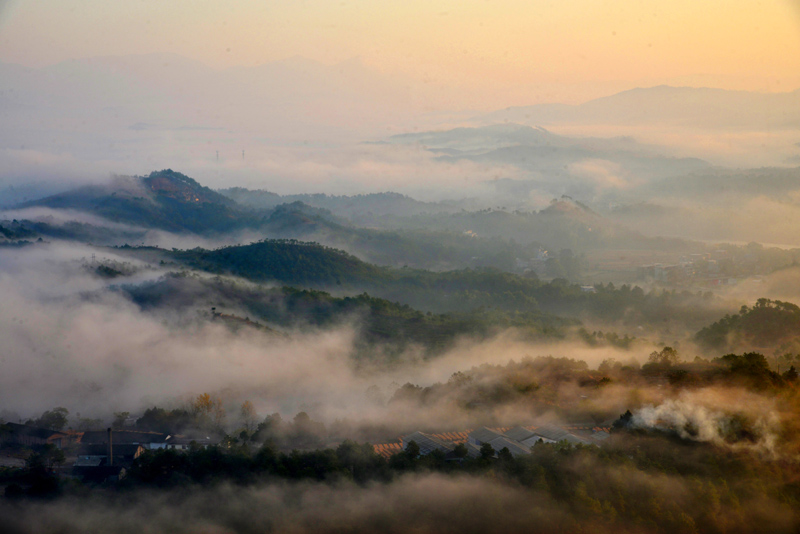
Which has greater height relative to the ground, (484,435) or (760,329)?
(760,329)

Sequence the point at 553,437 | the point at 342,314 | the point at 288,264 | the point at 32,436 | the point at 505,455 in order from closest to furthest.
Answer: the point at 505,455 → the point at 553,437 → the point at 32,436 → the point at 342,314 → the point at 288,264

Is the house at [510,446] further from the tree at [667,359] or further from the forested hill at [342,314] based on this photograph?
the forested hill at [342,314]

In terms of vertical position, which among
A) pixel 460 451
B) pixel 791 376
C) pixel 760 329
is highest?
pixel 791 376

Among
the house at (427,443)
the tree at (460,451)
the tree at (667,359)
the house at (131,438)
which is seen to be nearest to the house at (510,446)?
the tree at (460,451)

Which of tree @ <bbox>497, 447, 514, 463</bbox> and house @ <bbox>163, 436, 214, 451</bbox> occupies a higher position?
tree @ <bbox>497, 447, 514, 463</bbox>

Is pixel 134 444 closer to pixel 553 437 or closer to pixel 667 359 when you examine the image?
pixel 553 437

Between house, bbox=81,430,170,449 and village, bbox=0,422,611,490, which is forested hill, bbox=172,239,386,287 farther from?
village, bbox=0,422,611,490

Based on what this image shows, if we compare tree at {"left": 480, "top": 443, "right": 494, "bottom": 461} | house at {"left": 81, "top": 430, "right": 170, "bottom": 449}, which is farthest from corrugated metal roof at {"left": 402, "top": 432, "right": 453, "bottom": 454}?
house at {"left": 81, "top": 430, "right": 170, "bottom": 449}

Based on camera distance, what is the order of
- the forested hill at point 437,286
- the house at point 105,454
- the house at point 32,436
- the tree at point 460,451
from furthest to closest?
the forested hill at point 437,286 < the house at point 32,436 < the house at point 105,454 < the tree at point 460,451

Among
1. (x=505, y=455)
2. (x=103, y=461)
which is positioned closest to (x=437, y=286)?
(x=103, y=461)
